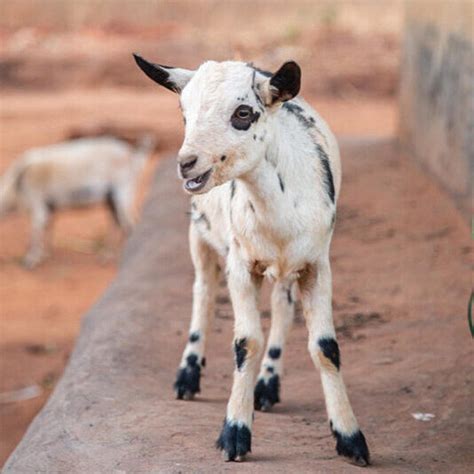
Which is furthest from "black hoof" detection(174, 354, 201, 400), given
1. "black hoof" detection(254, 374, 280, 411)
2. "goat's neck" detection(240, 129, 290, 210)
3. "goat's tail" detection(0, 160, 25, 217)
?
"goat's tail" detection(0, 160, 25, 217)

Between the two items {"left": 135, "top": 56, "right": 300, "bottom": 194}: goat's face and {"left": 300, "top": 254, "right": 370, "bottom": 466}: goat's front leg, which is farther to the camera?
{"left": 300, "top": 254, "right": 370, "bottom": 466}: goat's front leg

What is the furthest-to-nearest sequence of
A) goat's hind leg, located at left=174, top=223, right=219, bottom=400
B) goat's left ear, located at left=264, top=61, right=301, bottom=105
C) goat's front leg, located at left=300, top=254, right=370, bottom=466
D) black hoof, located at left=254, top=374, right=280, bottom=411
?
goat's hind leg, located at left=174, top=223, right=219, bottom=400, black hoof, located at left=254, top=374, right=280, bottom=411, goat's front leg, located at left=300, top=254, right=370, bottom=466, goat's left ear, located at left=264, top=61, right=301, bottom=105

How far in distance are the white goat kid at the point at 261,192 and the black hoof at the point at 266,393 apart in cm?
71

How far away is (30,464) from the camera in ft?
16.7

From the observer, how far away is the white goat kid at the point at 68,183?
13734 millimetres

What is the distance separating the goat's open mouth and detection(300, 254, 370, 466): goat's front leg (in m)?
0.82

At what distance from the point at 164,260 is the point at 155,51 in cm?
1221

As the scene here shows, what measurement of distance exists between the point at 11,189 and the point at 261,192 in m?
9.38

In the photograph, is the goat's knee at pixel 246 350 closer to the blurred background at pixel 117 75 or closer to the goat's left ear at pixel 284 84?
the goat's left ear at pixel 284 84

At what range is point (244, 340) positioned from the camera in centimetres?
525

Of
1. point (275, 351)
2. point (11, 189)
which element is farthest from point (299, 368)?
point (11, 189)

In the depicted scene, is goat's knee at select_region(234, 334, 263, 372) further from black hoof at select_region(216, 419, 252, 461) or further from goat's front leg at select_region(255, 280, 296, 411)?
goat's front leg at select_region(255, 280, 296, 411)

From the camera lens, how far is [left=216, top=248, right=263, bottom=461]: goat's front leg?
5.18 metres

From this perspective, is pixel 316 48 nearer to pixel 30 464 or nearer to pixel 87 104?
pixel 87 104
